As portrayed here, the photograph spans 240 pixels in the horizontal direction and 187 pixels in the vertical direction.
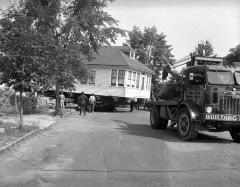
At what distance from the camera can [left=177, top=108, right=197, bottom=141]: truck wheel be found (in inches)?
530

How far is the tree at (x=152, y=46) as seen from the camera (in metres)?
64.9

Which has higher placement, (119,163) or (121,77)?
(121,77)

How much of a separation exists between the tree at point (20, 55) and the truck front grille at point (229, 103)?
6625 mm

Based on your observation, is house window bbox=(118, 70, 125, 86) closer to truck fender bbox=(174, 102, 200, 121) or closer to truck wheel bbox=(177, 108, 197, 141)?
truck wheel bbox=(177, 108, 197, 141)

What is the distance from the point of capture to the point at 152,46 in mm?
66625

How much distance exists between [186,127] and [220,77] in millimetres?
2187

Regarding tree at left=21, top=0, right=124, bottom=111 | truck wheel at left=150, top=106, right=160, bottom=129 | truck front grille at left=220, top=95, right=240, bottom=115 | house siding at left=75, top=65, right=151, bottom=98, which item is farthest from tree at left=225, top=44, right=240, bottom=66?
truck front grille at left=220, top=95, right=240, bottom=115

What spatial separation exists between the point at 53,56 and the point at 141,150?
19.1 feet

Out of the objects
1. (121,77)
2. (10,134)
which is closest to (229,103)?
(10,134)

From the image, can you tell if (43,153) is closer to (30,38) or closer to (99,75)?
(30,38)

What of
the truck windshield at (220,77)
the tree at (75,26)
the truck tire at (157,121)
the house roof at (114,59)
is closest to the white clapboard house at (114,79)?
the house roof at (114,59)

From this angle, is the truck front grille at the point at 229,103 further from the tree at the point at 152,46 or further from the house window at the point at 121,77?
the tree at the point at 152,46

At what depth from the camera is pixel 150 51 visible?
217 feet

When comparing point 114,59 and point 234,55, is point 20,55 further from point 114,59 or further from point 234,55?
point 234,55
